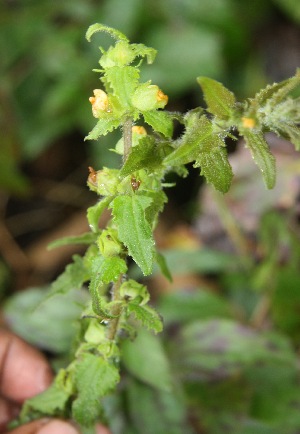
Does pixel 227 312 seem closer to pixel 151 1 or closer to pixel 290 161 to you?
pixel 290 161

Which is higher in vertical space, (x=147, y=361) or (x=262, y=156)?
(x=262, y=156)

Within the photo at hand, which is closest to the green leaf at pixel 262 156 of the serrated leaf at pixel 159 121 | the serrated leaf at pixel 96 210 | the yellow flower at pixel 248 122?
the yellow flower at pixel 248 122

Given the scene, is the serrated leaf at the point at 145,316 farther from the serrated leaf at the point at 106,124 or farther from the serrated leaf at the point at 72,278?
the serrated leaf at the point at 106,124

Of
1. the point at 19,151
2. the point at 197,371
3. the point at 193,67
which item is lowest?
the point at 197,371

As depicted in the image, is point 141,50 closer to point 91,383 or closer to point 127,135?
point 127,135

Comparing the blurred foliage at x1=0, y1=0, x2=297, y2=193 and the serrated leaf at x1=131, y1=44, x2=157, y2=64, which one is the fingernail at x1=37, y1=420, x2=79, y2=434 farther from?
the blurred foliage at x1=0, y1=0, x2=297, y2=193

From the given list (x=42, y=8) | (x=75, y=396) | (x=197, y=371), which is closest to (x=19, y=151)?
(x=42, y=8)

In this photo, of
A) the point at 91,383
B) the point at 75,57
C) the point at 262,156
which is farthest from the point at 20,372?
the point at 75,57
